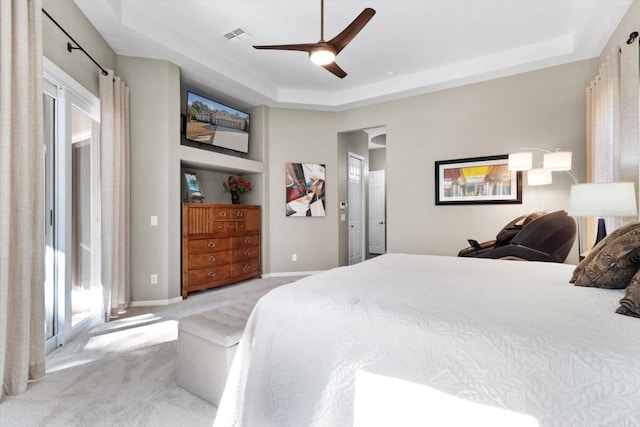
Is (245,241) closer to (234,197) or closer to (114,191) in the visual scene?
(234,197)

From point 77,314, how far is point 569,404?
3.54 m

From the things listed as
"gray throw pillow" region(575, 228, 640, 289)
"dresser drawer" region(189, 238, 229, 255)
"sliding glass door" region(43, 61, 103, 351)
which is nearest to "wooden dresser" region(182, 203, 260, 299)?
A: "dresser drawer" region(189, 238, 229, 255)

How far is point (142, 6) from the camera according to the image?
2986 millimetres

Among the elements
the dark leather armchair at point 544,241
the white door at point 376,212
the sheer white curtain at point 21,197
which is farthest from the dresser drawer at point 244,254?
the white door at point 376,212

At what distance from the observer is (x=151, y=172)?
3547 millimetres

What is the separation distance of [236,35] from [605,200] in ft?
12.9

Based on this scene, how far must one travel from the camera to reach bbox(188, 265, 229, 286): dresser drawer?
3.92 meters

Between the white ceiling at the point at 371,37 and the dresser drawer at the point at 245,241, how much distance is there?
225 cm

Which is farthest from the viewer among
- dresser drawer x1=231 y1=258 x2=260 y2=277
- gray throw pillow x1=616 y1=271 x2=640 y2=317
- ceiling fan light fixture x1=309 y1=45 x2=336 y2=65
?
dresser drawer x1=231 y1=258 x2=260 y2=277

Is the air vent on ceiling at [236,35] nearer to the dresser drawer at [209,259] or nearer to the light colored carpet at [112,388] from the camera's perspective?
the dresser drawer at [209,259]

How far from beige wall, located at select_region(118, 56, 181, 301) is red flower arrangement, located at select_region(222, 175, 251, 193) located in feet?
4.39

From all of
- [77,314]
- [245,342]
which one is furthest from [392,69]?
[77,314]

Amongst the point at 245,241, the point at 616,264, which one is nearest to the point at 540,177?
the point at 616,264

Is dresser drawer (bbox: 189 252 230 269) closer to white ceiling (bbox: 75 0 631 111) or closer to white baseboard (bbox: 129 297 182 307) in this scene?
white baseboard (bbox: 129 297 182 307)
